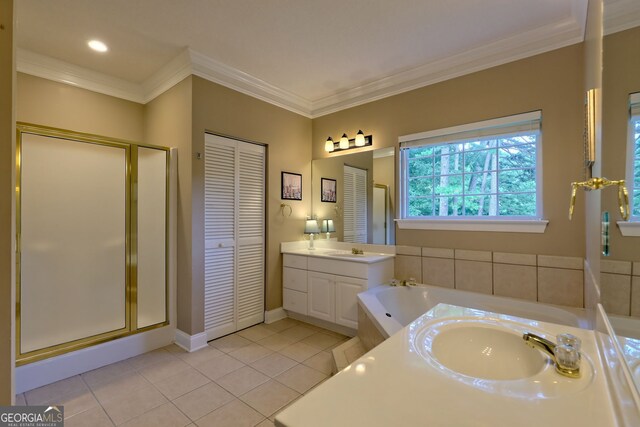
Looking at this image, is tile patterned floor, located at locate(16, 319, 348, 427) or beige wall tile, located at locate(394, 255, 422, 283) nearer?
tile patterned floor, located at locate(16, 319, 348, 427)

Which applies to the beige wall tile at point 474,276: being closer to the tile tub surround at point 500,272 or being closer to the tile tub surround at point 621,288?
the tile tub surround at point 500,272

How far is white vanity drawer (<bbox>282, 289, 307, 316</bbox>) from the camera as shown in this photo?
3242mm

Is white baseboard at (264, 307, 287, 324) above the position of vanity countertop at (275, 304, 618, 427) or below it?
below

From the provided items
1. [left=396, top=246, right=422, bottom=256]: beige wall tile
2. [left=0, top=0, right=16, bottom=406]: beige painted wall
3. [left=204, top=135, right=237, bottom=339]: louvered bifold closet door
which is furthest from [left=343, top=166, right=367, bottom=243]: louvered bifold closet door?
[left=0, top=0, right=16, bottom=406]: beige painted wall

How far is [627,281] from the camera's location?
2.42 ft

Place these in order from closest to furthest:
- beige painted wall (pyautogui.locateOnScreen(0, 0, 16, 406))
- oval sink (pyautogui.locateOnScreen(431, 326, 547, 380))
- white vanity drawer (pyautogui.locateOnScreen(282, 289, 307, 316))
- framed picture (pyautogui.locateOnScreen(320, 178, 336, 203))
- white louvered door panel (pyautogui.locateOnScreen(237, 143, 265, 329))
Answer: oval sink (pyautogui.locateOnScreen(431, 326, 547, 380)), beige painted wall (pyautogui.locateOnScreen(0, 0, 16, 406)), white louvered door panel (pyautogui.locateOnScreen(237, 143, 265, 329)), white vanity drawer (pyautogui.locateOnScreen(282, 289, 307, 316)), framed picture (pyautogui.locateOnScreen(320, 178, 336, 203))

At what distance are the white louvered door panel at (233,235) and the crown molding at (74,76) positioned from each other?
1.28m

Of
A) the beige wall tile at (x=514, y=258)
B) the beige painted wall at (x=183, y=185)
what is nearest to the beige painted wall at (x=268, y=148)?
the beige painted wall at (x=183, y=185)

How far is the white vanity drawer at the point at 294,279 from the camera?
10.6ft

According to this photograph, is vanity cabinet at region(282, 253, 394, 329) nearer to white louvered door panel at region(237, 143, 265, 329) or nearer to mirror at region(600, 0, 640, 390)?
white louvered door panel at region(237, 143, 265, 329)

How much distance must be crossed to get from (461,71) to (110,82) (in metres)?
3.59

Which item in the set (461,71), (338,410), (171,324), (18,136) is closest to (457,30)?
(461,71)

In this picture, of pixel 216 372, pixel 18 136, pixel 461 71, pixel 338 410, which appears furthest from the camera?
pixel 461 71

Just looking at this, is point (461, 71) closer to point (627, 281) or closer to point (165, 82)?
point (627, 281)
